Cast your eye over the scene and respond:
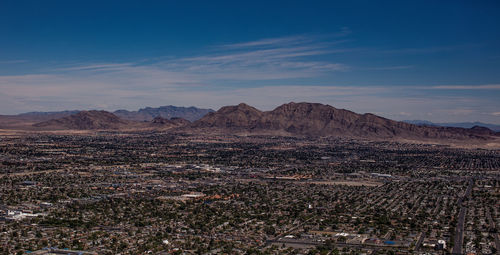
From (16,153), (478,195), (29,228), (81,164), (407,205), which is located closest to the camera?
(29,228)

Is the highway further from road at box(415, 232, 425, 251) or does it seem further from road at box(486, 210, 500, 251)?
road at box(415, 232, 425, 251)

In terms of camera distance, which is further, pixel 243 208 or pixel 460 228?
pixel 243 208

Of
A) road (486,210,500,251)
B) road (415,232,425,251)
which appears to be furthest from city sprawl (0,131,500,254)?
road (415,232,425,251)

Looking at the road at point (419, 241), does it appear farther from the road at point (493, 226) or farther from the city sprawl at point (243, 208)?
the road at point (493, 226)

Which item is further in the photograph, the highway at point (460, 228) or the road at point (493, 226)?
the road at point (493, 226)

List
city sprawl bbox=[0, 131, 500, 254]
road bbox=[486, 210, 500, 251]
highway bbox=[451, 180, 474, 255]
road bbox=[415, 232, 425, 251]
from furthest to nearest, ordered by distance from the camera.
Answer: road bbox=[486, 210, 500, 251] → road bbox=[415, 232, 425, 251] → city sprawl bbox=[0, 131, 500, 254] → highway bbox=[451, 180, 474, 255]

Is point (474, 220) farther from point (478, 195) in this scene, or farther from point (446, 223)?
point (478, 195)

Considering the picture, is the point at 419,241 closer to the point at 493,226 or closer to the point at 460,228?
the point at 460,228

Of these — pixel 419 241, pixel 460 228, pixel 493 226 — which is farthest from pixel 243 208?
pixel 493 226

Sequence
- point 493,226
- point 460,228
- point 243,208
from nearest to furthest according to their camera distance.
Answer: point 460,228
point 493,226
point 243,208

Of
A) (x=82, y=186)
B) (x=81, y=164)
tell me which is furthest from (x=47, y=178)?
(x=81, y=164)

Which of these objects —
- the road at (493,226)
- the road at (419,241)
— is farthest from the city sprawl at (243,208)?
the road at (419,241)
